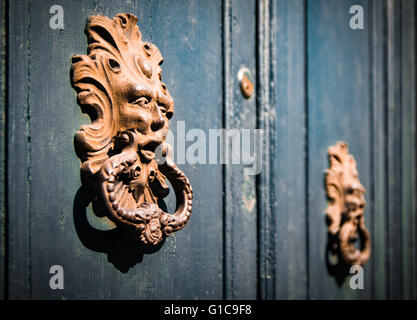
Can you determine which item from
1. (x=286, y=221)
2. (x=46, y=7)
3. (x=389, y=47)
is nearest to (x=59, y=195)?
(x=46, y=7)

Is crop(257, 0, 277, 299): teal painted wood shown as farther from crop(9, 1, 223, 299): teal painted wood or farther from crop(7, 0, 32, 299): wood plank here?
crop(7, 0, 32, 299): wood plank

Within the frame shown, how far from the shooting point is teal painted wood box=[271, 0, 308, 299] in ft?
2.23

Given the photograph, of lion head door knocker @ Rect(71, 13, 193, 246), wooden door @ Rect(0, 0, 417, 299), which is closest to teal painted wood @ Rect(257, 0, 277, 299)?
wooden door @ Rect(0, 0, 417, 299)

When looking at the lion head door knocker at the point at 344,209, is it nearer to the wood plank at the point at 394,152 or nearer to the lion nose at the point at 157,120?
the wood plank at the point at 394,152

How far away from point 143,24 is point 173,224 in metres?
0.28

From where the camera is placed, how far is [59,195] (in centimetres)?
40

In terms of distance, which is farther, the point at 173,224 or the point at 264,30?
the point at 264,30

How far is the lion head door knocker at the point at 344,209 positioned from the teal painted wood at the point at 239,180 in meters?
0.24

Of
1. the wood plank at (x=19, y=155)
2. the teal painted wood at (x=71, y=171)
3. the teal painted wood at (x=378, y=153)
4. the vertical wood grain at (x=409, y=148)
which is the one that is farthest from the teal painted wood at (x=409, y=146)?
the wood plank at (x=19, y=155)

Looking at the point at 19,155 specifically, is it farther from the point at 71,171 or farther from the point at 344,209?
the point at 344,209

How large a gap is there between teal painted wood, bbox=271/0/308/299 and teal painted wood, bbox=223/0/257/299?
0.20ft

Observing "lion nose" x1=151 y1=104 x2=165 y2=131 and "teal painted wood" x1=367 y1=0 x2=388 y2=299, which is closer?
"lion nose" x1=151 y1=104 x2=165 y2=131

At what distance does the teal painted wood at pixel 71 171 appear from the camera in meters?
0.38

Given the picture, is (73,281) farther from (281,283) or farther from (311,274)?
(311,274)
